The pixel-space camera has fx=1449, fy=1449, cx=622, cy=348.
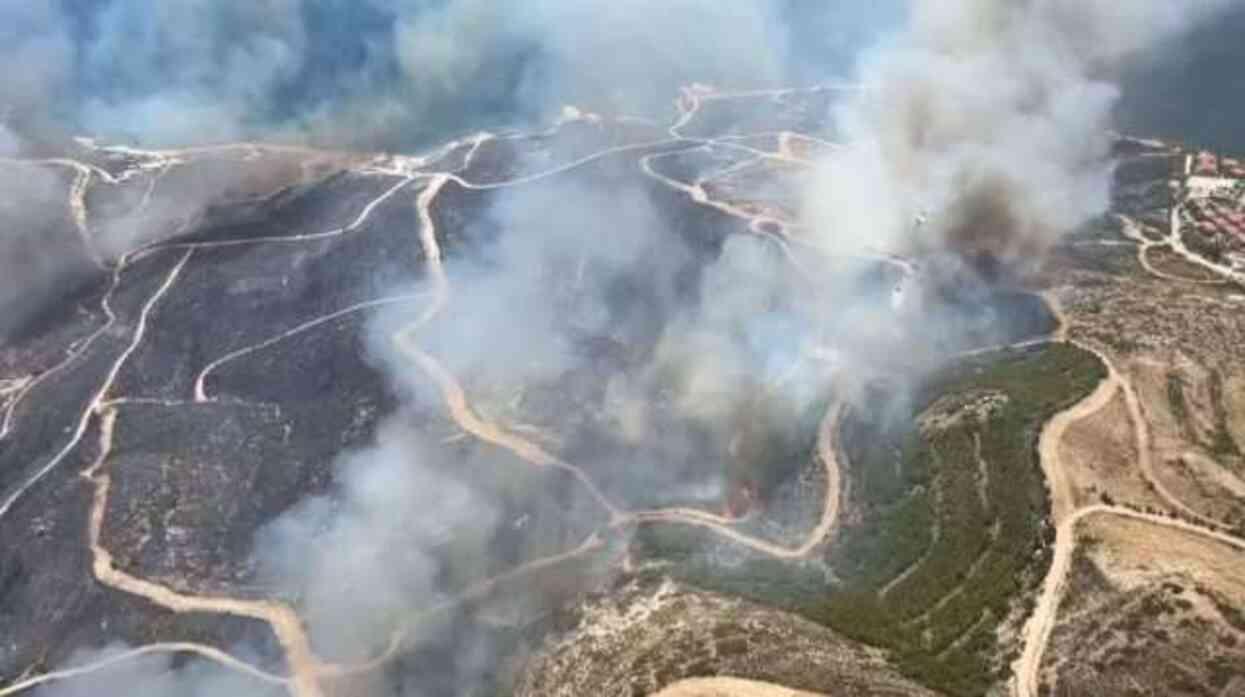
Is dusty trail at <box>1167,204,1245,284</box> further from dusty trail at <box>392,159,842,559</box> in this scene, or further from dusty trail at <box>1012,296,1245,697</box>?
dusty trail at <box>392,159,842,559</box>

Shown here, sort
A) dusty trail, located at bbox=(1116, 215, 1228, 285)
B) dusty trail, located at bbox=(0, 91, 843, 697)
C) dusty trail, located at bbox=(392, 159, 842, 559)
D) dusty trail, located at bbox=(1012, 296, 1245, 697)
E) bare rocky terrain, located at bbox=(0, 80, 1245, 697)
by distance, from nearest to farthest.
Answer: dusty trail, located at bbox=(1012, 296, 1245, 697) < bare rocky terrain, located at bbox=(0, 80, 1245, 697) < dusty trail, located at bbox=(0, 91, 843, 697) < dusty trail, located at bbox=(392, 159, 842, 559) < dusty trail, located at bbox=(1116, 215, 1228, 285)

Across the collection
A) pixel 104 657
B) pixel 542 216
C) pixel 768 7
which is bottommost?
pixel 104 657

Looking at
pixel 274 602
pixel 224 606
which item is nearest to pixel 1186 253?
pixel 274 602

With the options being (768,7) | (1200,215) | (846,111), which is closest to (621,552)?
(1200,215)

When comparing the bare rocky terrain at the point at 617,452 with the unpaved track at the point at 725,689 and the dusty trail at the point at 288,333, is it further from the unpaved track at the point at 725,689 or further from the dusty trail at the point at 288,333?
A: the dusty trail at the point at 288,333

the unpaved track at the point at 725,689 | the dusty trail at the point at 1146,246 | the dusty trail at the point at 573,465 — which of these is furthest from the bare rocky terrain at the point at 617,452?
the dusty trail at the point at 1146,246

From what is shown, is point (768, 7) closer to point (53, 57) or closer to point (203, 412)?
point (53, 57)

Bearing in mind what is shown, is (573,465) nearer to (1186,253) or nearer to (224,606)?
(224,606)

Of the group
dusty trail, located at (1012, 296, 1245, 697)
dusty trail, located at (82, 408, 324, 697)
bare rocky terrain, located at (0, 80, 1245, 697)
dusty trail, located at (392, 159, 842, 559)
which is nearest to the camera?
dusty trail, located at (1012, 296, 1245, 697)


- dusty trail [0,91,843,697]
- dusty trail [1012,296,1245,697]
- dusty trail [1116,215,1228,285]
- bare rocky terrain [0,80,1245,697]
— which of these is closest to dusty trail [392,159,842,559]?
dusty trail [0,91,843,697]
